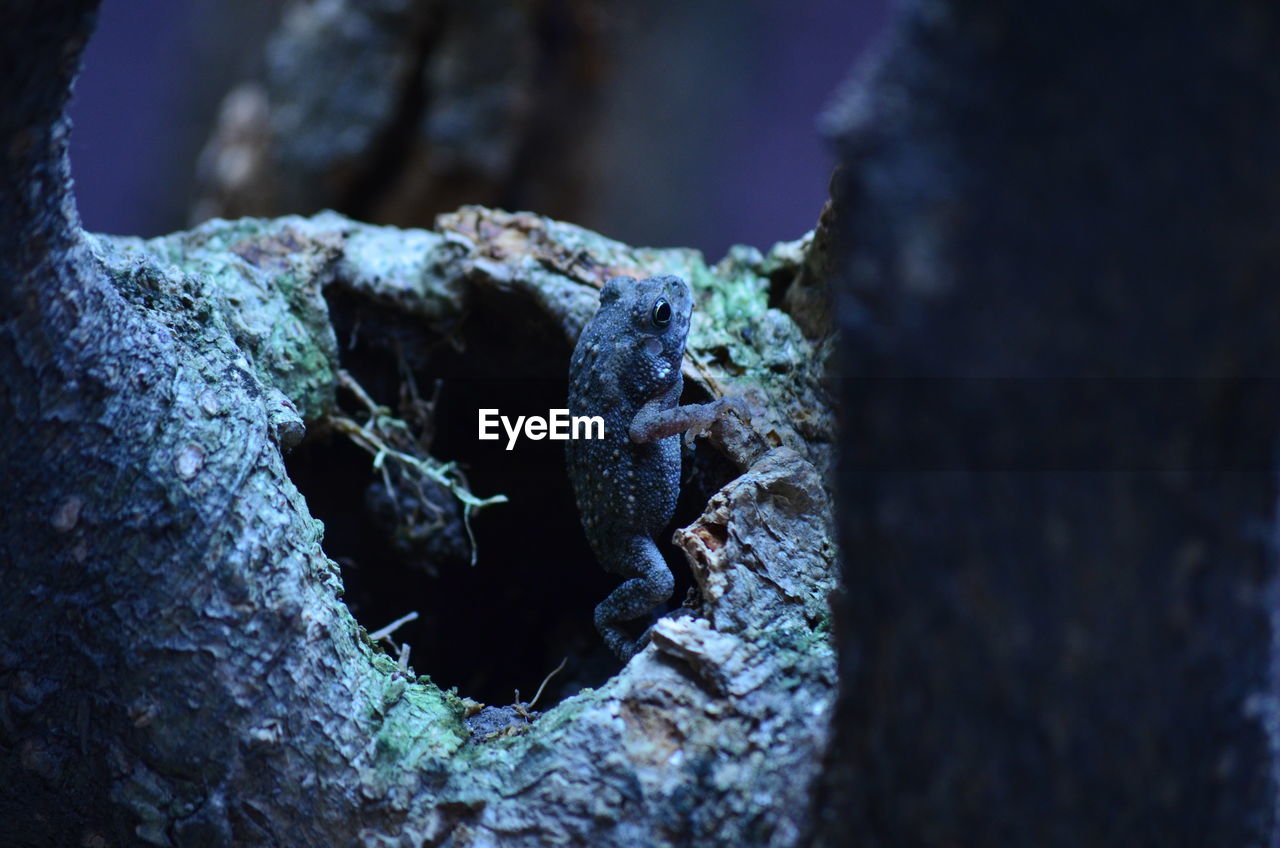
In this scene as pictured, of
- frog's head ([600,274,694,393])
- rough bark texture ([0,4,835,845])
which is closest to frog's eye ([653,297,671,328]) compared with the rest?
frog's head ([600,274,694,393])

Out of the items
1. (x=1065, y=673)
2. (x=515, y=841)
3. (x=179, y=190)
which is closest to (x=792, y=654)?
(x=515, y=841)

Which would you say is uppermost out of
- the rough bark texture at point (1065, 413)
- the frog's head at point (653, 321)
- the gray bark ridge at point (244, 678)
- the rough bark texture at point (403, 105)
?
the rough bark texture at point (403, 105)

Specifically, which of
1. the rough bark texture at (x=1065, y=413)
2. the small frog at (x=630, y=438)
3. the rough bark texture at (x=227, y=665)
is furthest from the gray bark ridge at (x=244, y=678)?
the small frog at (x=630, y=438)

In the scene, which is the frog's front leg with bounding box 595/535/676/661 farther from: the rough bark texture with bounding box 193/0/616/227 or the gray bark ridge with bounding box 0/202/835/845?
the rough bark texture with bounding box 193/0/616/227

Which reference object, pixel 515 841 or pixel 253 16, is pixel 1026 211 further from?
pixel 253 16

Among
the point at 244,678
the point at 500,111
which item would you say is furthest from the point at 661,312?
the point at 500,111

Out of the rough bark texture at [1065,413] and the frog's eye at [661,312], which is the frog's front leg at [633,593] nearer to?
the frog's eye at [661,312]
